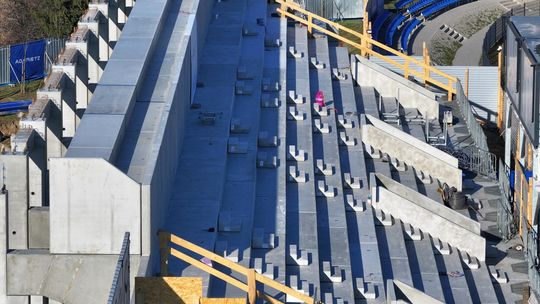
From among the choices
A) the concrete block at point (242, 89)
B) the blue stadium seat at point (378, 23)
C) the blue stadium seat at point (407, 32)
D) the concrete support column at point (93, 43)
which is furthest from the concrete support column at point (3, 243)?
the blue stadium seat at point (378, 23)

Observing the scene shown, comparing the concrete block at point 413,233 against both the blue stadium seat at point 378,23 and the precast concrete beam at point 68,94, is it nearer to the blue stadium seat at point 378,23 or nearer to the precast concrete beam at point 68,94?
the precast concrete beam at point 68,94

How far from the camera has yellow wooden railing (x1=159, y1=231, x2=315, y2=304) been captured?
24.4 m

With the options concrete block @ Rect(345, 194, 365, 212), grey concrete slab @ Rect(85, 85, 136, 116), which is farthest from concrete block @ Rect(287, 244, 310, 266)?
concrete block @ Rect(345, 194, 365, 212)

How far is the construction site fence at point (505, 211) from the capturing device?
33719mm

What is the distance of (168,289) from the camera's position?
23531 millimetres

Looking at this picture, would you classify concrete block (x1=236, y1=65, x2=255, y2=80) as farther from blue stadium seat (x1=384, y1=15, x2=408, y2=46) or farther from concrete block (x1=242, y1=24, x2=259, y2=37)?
blue stadium seat (x1=384, y1=15, x2=408, y2=46)

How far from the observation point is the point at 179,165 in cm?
2944

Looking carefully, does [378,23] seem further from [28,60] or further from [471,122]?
[471,122]

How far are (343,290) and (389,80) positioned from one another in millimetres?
15577

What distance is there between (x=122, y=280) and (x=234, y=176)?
27.1ft

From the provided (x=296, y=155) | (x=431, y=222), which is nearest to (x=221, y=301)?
(x=431, y=222)

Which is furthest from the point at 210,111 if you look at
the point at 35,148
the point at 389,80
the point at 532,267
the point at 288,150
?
the point at 389,80

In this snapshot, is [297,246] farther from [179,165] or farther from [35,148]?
[35,148]

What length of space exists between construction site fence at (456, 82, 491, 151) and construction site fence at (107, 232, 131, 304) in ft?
58.1
